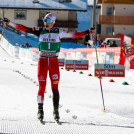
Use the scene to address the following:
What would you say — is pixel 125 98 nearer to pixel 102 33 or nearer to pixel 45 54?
pixel 45 54

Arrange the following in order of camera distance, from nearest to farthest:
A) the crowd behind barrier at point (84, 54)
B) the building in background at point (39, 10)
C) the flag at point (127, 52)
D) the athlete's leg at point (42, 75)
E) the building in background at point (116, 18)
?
1. the athlete's leg at point (42, 75)
2. the flag at point (127, 52)
3. the crowd behind barrier at point (84, 54)
4. the building in background at point (116, 18)
5. the building in background at point (39, 10)

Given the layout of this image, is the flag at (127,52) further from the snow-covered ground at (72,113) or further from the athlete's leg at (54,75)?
the athlete's leg at (54,75)

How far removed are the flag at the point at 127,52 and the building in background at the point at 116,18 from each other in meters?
30.6

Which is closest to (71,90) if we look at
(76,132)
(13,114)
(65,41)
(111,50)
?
(13,114)

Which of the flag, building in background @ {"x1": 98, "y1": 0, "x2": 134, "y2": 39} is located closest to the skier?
the flag

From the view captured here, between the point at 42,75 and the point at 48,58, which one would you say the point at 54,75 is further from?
the point at 48,58

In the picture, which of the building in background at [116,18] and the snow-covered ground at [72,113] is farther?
the building in background at [116,18]

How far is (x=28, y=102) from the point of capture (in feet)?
29.4

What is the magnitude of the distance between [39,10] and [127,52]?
45440 millimetres

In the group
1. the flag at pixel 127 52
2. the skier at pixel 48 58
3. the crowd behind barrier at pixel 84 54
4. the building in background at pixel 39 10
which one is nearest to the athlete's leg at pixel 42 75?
the skier at pixel 48 58

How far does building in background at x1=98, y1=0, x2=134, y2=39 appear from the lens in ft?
167

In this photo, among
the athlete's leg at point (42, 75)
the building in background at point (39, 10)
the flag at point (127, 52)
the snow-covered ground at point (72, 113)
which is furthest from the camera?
the building in background at point (39, 10)

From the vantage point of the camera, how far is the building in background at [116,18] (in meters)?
50.8

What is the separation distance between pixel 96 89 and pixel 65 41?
4902 centimetres
